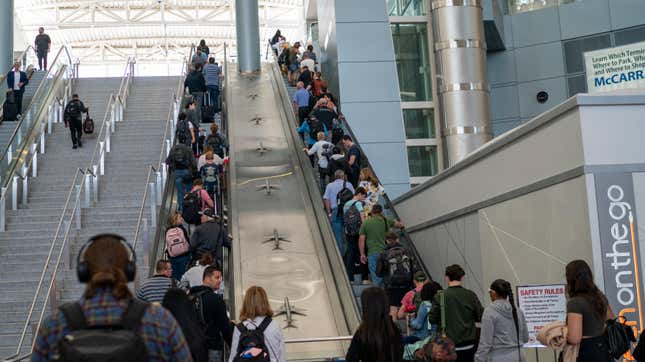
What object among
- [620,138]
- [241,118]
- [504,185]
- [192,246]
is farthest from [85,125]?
[620,138]

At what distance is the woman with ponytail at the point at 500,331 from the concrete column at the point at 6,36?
77.7 feet

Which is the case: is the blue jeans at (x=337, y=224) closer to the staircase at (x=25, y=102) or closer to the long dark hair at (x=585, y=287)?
the long dark hair at (x=585, y=287)

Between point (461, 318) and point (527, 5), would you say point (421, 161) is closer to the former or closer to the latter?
point (527, 5)

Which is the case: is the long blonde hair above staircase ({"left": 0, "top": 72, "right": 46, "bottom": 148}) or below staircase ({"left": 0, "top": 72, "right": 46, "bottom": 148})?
below

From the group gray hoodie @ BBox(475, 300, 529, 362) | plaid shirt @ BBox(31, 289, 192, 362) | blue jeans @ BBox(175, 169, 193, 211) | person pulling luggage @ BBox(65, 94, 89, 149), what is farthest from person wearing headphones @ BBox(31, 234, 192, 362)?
person pulling luggage @ BBox(65, 94, 89, 149)

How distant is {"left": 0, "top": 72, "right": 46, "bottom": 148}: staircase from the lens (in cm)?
2111

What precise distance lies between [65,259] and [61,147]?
7051 mm

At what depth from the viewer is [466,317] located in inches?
328

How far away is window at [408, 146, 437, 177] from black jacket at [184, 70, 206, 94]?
5.62 m

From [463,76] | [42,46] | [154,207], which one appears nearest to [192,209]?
[154,207]

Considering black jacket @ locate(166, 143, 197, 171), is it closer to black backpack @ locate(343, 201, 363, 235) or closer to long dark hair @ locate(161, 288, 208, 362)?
black backpack @ locate(343, 201, 363, 235)

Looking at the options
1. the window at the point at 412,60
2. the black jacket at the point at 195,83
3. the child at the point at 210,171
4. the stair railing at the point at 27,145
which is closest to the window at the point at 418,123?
the window at the point at 412,60

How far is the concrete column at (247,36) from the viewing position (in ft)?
100

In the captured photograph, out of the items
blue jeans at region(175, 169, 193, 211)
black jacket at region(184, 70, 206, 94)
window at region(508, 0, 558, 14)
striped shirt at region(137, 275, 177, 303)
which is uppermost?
window at region(508, 0, 558, 14)
